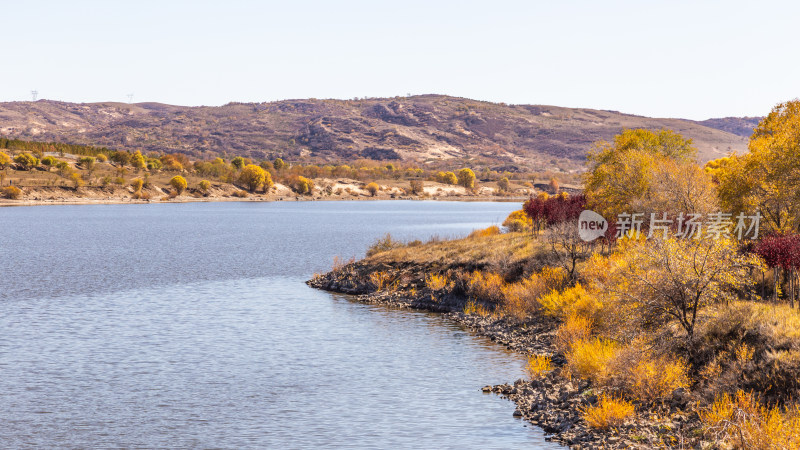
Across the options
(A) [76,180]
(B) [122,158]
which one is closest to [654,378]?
(A) [76,180]

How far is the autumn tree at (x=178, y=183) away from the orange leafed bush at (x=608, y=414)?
170 meters

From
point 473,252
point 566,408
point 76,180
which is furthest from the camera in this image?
point 76,180

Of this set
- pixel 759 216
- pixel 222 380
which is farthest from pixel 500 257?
pixel 222 380

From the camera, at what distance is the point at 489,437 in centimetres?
1975

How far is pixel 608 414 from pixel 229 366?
14.7m

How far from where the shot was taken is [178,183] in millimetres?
177500

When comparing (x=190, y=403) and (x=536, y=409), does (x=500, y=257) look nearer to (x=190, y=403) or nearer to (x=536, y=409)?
(x=536, y=409)

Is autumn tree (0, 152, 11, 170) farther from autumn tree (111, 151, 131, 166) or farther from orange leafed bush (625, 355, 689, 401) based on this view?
orange leafed bush (625, 355, 689, 401)

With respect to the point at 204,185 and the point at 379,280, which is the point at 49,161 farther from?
the point at 379,280

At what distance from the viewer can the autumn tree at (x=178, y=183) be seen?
17738 centimetres

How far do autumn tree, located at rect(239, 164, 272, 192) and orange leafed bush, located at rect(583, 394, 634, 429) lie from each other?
183866 mm

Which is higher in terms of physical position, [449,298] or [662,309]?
[662,309]

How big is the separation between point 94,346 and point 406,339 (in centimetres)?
1371

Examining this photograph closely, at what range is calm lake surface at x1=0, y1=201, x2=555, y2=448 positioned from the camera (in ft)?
66.2
